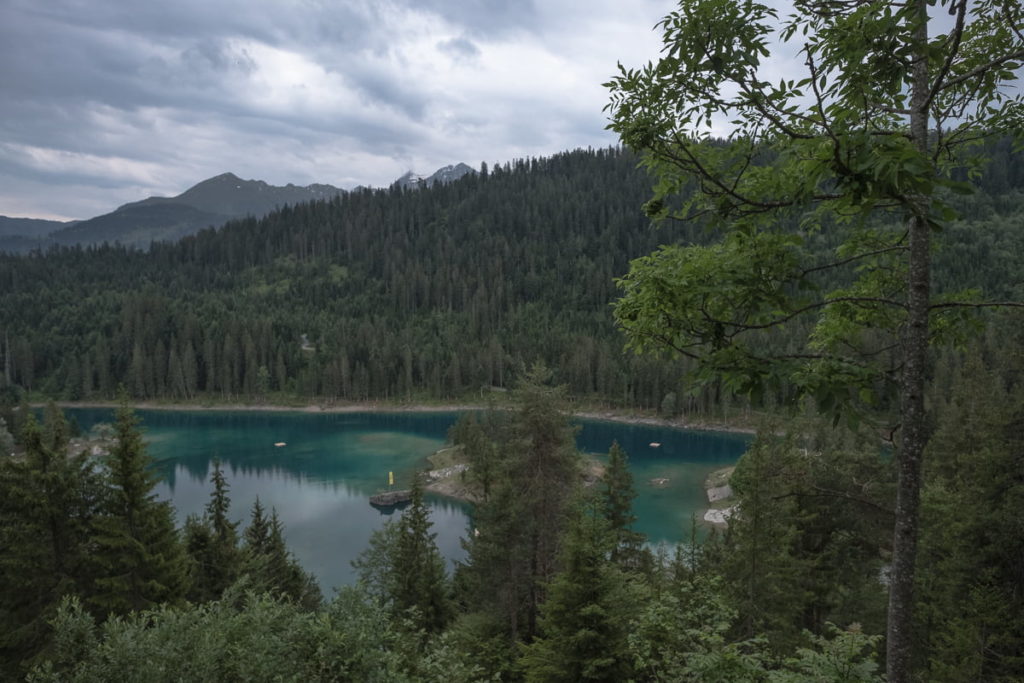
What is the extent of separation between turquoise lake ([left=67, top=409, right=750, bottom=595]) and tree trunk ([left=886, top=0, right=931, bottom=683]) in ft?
92.5

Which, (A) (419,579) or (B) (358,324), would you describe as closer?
(A) (419,579)

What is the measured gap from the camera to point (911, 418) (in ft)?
15.6

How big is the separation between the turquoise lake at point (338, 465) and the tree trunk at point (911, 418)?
28190mm

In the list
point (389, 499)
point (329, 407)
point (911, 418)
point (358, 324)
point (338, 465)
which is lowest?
point (389, 499)

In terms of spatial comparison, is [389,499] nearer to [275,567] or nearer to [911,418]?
[275,567]

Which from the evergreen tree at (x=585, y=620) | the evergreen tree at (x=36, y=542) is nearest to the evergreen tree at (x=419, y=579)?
the evergreen tree at (x=36, y=542)

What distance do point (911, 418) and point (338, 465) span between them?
2784 inches

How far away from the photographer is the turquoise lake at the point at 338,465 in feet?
152

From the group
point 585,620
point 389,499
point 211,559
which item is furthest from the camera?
point 389,499

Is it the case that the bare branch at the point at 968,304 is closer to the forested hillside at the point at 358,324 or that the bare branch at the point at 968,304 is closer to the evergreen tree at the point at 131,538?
the evergreen tree at the point at 131,538

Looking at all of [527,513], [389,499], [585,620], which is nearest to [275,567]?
[527,513]

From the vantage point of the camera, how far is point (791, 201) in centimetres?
460

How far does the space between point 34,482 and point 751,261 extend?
1928cm

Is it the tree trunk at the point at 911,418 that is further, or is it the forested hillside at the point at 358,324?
the forested hillside at the point at 358,324
